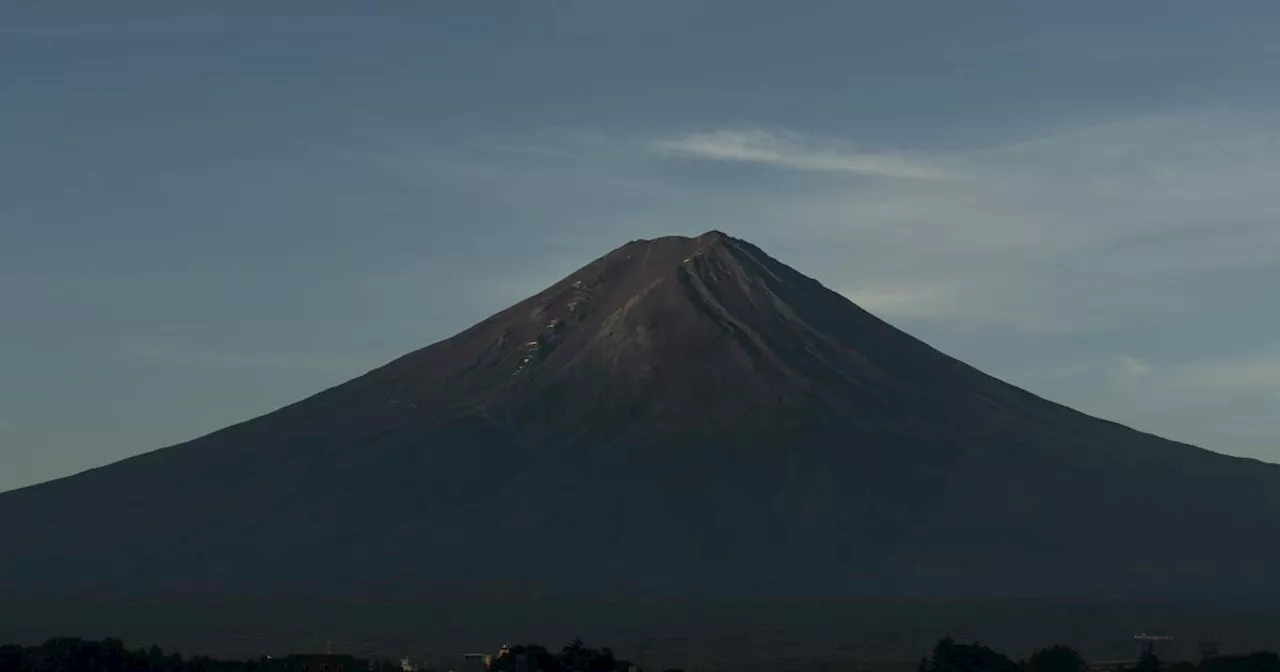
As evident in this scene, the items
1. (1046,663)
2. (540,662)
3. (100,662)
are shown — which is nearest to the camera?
(540,662)

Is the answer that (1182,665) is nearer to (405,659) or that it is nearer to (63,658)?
(63,658)

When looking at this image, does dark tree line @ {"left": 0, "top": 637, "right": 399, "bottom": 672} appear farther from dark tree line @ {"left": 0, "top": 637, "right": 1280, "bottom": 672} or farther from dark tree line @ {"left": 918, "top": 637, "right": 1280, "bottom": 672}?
dark tree line @ {"left": 918, "top": 637, "right": 1280, "bottom": 672}

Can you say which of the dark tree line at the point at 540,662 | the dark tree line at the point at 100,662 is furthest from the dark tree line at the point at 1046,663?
the dark tree line at the point at 100,662

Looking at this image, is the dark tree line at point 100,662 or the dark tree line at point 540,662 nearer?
the dark tree line at point 540,662

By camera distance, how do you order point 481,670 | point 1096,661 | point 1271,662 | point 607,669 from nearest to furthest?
point 607,669 < point 1271,662 < point 481,670 < point 1096,661

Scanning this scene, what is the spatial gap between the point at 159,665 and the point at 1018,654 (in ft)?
319

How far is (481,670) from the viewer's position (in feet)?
Answer: 533

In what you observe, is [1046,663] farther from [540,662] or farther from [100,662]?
[100,662]

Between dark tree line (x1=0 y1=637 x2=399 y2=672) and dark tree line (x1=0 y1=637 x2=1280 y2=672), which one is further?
dark tree line (x1=0 y1=637 x2=399 y2=672)

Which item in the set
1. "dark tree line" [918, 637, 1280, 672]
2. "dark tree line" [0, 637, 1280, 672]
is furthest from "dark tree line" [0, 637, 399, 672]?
"dark tree line" [918, 637, 1280, 672]

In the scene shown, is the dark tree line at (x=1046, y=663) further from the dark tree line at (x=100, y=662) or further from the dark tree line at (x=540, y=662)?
the dark tree line at (x=100, y=662)

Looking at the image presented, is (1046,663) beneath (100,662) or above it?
beneath

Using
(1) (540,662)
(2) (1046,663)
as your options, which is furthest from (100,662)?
(2) (1046,663)

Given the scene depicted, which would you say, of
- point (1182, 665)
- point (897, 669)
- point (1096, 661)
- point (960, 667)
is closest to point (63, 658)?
point (960, 667)
